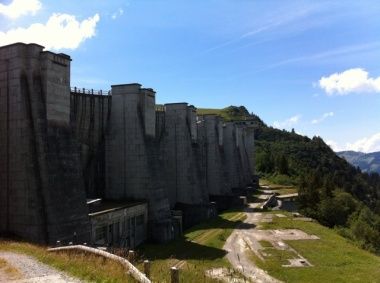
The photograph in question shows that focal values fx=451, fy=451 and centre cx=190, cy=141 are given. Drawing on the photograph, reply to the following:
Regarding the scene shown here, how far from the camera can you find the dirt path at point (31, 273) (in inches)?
603

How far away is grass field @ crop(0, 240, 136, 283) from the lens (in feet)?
50.9

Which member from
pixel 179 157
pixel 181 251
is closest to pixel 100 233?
pixel 181 251

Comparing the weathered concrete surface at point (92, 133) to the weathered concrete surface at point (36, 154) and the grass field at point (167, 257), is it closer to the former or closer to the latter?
the grass field at point (167, 257)

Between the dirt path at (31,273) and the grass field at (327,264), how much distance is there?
1518 centimetres

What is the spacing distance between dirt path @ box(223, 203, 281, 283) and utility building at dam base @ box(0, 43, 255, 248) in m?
5.57

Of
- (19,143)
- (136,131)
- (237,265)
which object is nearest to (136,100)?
(136,131)

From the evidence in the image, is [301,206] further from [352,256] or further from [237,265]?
[237,265]

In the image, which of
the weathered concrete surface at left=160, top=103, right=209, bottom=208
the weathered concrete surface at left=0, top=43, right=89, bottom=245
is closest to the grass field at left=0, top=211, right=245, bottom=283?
the weathered concrete surface at left=0, top=43, right=89, bottom=245

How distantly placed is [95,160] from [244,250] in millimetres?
16223

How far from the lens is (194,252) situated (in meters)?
34.7

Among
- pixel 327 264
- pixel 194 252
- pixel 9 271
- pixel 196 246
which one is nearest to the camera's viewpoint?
pixel 9 271

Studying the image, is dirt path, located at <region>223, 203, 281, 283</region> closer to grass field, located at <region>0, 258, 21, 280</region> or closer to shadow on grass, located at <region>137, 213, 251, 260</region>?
shadow on grass, located at <region>137, 213, 251, 260</region>

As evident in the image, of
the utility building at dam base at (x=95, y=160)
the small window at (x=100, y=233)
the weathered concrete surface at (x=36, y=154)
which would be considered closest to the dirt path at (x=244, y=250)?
the utility building at dam base at (x=95, y=160)

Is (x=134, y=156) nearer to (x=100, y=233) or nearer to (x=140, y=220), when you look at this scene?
(x=140, y=220)
